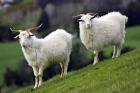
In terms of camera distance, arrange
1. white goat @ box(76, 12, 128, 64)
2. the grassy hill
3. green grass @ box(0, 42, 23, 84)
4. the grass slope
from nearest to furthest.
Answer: the grass slope → white goat @ box(76, 12, 128, 64) → the grassy hill → green grass @ box(0, 42, 23, 84)

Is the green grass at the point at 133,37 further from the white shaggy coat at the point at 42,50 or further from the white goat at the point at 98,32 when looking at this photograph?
the white shaggy coat at the point at 42,50

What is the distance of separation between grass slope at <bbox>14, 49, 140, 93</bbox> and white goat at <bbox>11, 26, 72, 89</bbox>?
3.59 feet

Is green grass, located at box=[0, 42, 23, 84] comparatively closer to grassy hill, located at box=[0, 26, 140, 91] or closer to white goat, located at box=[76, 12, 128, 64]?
grassy hill, located at box=[0, 26, 140, 91]

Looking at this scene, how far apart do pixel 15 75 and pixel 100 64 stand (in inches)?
4130

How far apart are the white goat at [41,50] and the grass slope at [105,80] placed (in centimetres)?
109

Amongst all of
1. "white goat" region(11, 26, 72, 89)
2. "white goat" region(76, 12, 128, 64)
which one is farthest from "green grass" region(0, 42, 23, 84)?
"white goat" region(11, 26, 72, 89)

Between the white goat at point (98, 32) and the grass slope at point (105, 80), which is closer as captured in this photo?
the grass slope at point (105, 80)

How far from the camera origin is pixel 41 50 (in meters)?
29.5

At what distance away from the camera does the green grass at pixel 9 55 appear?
14250 centimetres

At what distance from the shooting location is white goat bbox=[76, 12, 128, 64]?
30.7 meters

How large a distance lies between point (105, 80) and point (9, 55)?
13263cm

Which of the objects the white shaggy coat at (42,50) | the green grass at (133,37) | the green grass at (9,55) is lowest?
the green grass at (9,55)

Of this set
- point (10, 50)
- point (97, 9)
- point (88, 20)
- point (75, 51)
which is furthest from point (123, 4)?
point (88, 20)

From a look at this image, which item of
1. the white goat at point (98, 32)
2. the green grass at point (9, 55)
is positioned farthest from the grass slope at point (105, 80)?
the green grass at point (9, 55)
